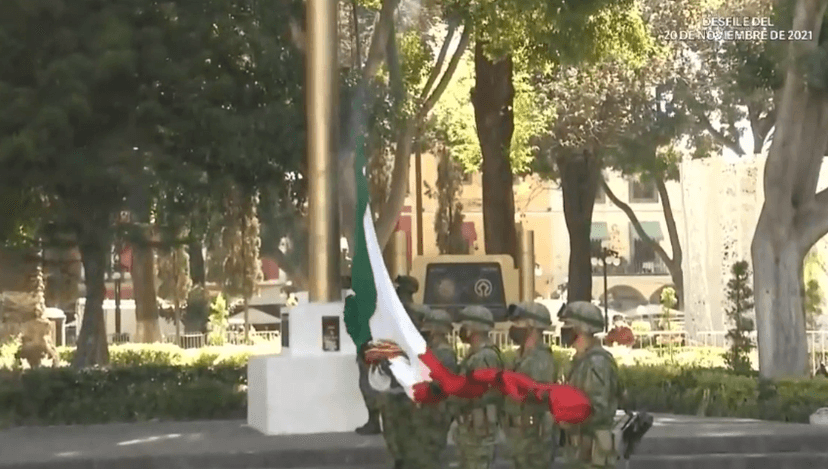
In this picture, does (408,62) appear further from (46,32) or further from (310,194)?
(310,194)

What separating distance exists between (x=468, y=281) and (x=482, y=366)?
16241 millimetres

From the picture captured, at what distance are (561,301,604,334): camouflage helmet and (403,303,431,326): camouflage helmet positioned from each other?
2928 millimetres

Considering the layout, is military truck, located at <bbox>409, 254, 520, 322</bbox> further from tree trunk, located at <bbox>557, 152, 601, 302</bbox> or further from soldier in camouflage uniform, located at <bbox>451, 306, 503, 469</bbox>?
soldier in camouflage uniform, located at <bbox>451, 306, 503, 469</bbox>

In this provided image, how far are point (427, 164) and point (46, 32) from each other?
117ft

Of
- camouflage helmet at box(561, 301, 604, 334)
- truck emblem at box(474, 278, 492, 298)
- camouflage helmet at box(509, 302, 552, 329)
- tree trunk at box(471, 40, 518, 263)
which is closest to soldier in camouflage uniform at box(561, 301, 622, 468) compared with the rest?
camouflage helmet at box(561, 301, 604, 334)

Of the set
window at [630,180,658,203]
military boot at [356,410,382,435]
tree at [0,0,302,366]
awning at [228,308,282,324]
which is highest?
window at [630,180,658,203]

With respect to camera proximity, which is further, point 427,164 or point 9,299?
point 427,164

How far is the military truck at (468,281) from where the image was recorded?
26953 mm

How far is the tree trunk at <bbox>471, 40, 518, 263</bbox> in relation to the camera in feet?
91.6

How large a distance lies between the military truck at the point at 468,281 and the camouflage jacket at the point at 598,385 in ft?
53.3

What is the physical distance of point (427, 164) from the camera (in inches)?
2169

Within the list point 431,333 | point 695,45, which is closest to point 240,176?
point 431,333

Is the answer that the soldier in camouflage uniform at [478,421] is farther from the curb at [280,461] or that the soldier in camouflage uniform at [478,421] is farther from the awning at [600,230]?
the awning at [600,230]

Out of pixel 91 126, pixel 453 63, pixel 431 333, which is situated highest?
pixel 453 63
